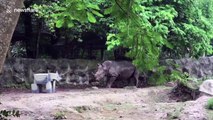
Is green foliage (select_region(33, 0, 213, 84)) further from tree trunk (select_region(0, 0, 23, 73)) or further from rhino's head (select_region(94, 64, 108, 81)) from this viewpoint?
tree trunk (select_region(0, 0, 23, 73))

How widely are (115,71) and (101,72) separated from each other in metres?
0.56

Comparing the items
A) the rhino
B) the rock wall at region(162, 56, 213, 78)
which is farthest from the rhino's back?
the rock wall at region(162, 56, 213, 78)

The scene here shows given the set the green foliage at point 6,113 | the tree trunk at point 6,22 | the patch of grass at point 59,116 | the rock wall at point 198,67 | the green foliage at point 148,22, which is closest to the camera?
the tree trunk at point 6,22

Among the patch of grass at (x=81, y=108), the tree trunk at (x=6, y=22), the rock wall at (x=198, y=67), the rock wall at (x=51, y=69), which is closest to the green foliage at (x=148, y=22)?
the rock wall at (x=198, y=67)

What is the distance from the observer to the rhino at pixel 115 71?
12.0 metres

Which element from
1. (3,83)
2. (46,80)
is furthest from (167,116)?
(3,83)

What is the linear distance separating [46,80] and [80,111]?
3.19 meters

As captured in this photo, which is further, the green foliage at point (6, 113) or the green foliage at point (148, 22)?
the green foliage at point (148, 22)

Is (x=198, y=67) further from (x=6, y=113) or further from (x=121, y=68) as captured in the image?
(x=6, y=113)

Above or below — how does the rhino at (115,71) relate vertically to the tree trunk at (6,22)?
below

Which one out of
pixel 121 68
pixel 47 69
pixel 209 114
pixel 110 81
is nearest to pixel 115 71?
pixel 121 68

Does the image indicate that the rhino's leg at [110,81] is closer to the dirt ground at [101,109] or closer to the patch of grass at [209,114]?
the dirt ground at [101,109]

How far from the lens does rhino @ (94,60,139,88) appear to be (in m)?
12.0

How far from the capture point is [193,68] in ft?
47.7
